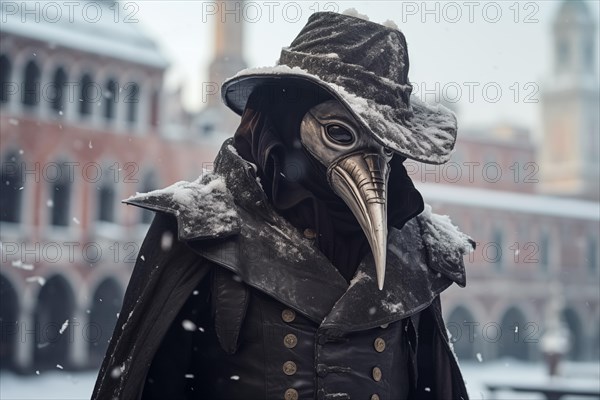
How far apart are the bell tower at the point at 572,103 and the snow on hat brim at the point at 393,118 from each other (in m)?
53.1

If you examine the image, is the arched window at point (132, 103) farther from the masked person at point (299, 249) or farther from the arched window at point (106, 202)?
the masked person at point (299, 249)

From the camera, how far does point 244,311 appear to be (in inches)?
87.1

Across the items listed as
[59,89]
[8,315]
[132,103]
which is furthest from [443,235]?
[132,103]

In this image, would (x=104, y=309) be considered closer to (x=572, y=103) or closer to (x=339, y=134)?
(x=339, y=134)

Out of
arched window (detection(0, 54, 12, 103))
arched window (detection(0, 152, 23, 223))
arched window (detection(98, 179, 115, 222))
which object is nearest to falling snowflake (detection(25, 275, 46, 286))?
arched window (detection(0, 152, 23, 223))

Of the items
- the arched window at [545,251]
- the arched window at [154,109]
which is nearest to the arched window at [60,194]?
the arched window at [154,109]

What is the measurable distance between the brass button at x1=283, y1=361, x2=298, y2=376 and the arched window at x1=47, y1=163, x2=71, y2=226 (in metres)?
23.3

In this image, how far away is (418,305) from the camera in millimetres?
2328

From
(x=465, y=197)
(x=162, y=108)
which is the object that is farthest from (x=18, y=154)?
(x=465, y=197)

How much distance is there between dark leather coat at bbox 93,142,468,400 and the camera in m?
2.21

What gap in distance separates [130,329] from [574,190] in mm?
52355

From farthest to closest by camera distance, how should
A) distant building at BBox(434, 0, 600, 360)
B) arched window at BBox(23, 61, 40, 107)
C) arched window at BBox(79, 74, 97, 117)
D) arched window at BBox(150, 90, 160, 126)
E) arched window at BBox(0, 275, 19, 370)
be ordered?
distant building at BBox(434, 0, 600, 360), arched window at BBox(150, 90, 160, 126), arched window at BBox(79, 74, 97, 117), arched window at BBox(23, 61, 40, 107), arched window at BBox(0, 275, 19, 370)

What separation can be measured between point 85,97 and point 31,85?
1.81m

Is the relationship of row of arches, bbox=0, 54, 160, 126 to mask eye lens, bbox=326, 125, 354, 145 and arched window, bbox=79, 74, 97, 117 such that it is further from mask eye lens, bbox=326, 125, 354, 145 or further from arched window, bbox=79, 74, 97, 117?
mask eye lens, bbox=326, 125, 354, 145
